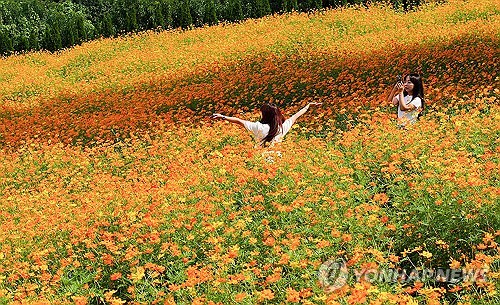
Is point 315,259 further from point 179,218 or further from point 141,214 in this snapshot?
point 141,214

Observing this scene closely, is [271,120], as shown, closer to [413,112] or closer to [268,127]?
[268,127]

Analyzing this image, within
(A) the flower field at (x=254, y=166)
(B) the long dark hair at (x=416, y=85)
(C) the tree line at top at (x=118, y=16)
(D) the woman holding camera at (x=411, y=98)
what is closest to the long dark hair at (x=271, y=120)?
(A) the flower field at (x=254, y=166)

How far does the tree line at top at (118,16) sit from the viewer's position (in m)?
23.6

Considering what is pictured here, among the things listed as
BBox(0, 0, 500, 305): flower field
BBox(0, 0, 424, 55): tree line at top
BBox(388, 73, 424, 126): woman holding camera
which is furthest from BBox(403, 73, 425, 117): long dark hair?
BBox(0, 0, 424, 55): tree line at top

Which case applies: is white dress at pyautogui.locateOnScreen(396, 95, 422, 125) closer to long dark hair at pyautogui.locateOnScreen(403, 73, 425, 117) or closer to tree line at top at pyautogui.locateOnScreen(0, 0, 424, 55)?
long dark hair at pyautogui.locateOnScreen(403, 73, 425, 117)

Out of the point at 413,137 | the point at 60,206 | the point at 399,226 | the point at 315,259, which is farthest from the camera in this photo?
the point at 60,206

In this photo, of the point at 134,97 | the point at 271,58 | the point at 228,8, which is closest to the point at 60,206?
the point at 134,97

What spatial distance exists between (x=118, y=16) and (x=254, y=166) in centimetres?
2277

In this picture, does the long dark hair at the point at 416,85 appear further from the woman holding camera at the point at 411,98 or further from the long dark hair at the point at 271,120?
the long dark hair at the point at 271,120

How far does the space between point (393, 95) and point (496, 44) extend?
4778mm

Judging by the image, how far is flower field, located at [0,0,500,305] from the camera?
15.4 ft

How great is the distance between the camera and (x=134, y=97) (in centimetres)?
1441

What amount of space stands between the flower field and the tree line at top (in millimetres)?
2239

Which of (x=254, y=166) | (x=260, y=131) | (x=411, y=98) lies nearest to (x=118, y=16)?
(x=411, y=98)
